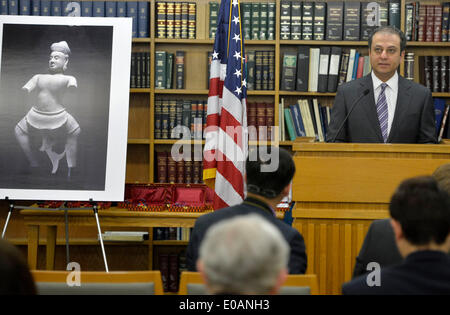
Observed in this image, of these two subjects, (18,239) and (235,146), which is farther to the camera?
(18,239)

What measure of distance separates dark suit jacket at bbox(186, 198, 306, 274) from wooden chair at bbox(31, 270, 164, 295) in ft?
1.44

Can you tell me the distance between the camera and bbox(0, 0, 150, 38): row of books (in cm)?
508

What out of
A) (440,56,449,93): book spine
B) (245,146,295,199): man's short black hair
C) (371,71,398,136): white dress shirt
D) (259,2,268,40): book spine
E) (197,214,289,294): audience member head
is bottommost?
(197,214,289,294): audience member head

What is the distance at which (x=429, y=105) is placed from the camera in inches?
140

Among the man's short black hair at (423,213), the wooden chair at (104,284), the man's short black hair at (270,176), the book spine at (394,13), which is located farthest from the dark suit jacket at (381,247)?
the book spine at (394,13)

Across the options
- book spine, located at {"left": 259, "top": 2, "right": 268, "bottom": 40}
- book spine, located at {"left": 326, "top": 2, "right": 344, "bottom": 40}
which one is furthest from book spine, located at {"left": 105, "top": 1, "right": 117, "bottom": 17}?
book spine, located at {"left": 326, "top": 2, "right": 344, "bottom": 40}

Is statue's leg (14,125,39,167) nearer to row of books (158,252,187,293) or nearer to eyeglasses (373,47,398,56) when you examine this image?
row of books (158,252,187,293)

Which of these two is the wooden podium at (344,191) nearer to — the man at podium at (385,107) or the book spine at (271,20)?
the man at podium at (385,107)

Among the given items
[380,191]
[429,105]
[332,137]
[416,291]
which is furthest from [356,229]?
[416,291]

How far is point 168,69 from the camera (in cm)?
521

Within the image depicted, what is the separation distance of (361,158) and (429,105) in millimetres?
941

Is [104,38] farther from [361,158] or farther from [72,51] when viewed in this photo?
[361,158]

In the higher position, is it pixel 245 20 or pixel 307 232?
pixel 245 20

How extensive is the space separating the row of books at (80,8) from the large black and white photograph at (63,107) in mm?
1085
